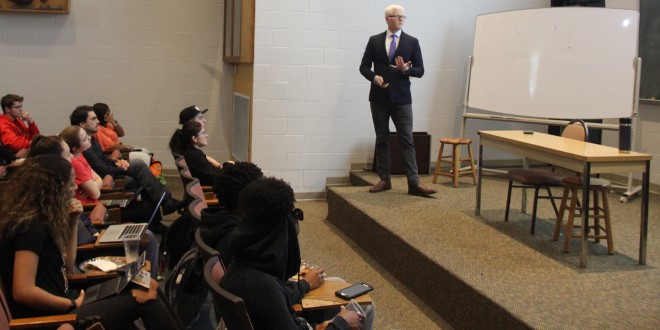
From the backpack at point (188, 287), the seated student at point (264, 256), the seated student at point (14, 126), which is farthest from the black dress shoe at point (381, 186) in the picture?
the seated student at point (264, 256)

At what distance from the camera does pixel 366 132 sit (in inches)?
272

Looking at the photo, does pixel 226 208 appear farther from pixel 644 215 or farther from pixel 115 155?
pixel 115 155

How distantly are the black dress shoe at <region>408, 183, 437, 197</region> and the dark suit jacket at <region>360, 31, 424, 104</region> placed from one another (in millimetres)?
718

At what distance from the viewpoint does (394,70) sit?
5.64 metres

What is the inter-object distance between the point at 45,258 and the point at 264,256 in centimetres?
90

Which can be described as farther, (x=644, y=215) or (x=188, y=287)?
(x=644, y=215)

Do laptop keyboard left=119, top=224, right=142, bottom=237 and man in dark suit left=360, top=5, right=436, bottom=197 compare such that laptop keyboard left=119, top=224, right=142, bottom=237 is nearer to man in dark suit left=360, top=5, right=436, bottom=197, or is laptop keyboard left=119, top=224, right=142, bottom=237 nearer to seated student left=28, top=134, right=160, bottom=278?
seated student left=28, top=134, right=160, bottom=278

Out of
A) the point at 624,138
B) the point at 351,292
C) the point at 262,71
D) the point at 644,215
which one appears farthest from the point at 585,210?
the point at 262,71

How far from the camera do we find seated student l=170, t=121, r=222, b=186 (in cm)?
491

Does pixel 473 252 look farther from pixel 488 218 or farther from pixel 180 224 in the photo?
pixel 180 224

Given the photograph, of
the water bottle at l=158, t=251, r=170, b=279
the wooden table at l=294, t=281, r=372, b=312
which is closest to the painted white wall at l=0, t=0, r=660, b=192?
the water bottle at l=158, t=251, r=170, b=279

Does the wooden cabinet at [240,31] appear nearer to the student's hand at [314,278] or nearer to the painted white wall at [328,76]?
the painted white wall at [328,76]

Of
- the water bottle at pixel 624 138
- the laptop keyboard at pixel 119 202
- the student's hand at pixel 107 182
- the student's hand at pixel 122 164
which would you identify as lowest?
the laptop keyboard at pixel 119 202

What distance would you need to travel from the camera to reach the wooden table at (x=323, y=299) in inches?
97.3
